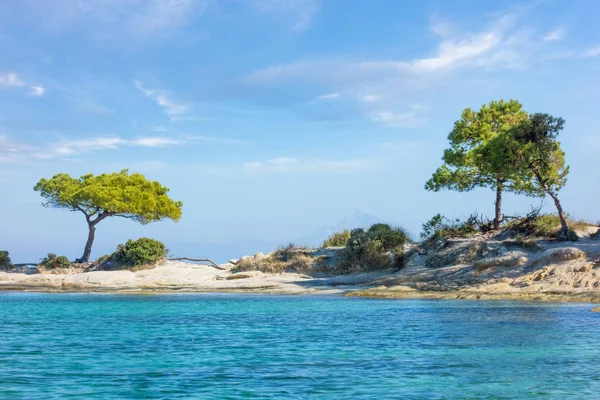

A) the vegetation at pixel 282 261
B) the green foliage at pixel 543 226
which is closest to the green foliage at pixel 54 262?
the vegetation at pixel 282 261

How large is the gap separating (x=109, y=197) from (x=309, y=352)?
2070 inches

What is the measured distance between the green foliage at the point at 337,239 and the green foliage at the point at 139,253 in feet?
50.5

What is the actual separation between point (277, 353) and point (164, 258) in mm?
45539

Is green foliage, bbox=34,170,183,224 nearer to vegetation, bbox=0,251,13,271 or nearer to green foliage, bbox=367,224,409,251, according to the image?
vegetation, bbox=0,251,13,271

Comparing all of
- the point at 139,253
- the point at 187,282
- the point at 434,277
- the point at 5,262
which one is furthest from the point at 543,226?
the point at 5,262

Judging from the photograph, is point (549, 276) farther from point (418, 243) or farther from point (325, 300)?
point (418, 243)

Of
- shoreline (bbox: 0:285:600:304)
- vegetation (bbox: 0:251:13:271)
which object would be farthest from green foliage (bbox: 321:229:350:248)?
vegetation (bbox: 0:251:13:271)

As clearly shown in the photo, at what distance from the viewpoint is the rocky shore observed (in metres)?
34.6

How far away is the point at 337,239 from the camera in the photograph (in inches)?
2422

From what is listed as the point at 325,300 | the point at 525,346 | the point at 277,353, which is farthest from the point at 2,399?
the point at 325,300

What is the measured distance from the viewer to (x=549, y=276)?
35.6 meters

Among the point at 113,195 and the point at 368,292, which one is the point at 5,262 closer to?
the point at 113,195

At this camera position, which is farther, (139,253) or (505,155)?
(139,253)

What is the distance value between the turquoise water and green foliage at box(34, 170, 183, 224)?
119 ft
